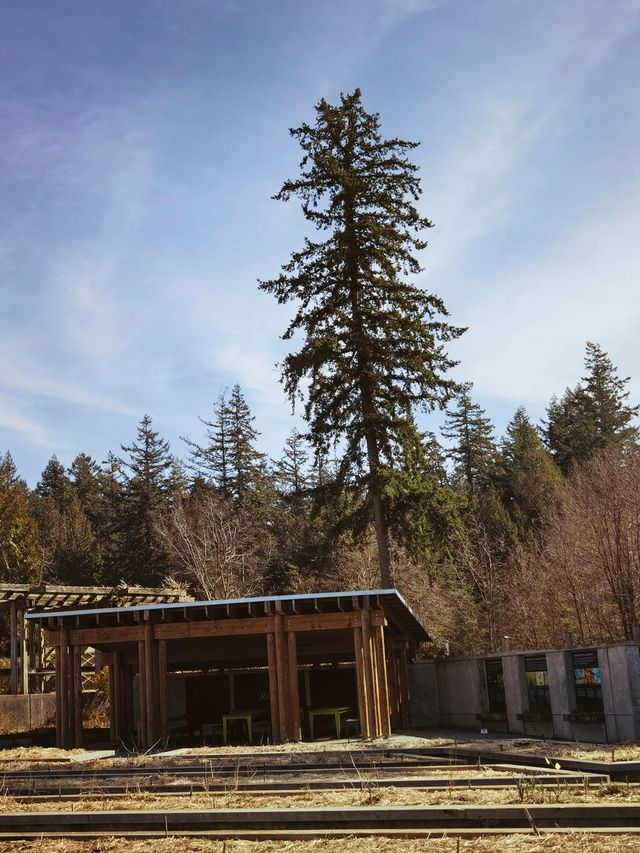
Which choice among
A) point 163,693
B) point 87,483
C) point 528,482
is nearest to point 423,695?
point 163,693

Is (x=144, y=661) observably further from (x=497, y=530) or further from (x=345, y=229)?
(x=497, y=530)

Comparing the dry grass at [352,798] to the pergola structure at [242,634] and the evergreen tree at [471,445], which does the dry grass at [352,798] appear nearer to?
the pergola structure at [242,634]

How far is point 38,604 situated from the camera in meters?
25.6

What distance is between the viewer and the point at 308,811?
8047mm

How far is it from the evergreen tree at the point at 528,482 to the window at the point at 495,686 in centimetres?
2489

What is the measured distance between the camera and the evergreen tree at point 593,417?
183ft

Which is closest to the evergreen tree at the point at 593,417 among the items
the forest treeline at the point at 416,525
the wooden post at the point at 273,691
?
the forest treeline at the point at 416,525

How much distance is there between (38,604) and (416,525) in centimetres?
1142

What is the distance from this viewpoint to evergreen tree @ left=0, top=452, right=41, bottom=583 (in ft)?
140

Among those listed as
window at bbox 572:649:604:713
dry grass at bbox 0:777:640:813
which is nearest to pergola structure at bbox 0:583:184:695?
window at bbox 572:649:604:713

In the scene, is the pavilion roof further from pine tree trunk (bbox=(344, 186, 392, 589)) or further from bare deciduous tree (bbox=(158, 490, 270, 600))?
bare deciduous tree (bbox=(158, 490, 270, 600))

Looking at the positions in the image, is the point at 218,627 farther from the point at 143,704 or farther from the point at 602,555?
the point at 602,555

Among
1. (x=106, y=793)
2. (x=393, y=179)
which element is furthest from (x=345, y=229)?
(x=106, y=793)

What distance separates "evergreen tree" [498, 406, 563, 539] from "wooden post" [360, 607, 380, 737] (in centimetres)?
2927
